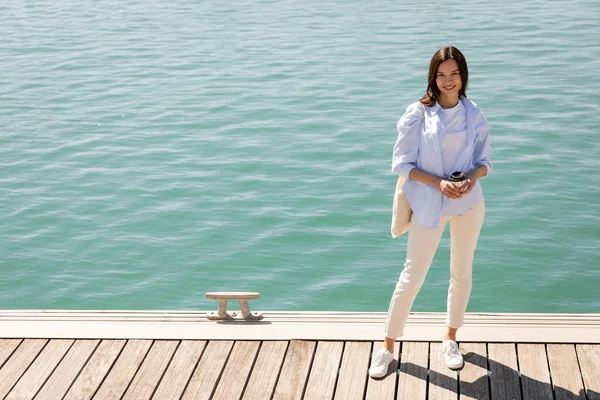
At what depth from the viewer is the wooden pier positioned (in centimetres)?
443

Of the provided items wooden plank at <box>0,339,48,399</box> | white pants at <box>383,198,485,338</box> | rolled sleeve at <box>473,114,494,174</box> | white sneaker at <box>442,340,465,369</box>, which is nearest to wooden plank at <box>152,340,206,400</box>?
wooden plank at <box>0,339,48,399</box>

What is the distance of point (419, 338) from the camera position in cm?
482

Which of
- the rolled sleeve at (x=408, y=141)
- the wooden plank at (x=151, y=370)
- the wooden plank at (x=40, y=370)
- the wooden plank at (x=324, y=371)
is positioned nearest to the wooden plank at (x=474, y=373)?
the wooden plank at (x=324, y=371)

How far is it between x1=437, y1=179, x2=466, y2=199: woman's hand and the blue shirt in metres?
0.06

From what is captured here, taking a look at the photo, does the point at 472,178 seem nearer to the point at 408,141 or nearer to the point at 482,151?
the point at 482,151

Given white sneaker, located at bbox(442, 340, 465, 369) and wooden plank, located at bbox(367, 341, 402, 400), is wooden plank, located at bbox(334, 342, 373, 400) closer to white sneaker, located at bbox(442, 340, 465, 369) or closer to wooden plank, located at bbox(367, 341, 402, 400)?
wooden plank, located at bbox(367, 341, 402, 400)

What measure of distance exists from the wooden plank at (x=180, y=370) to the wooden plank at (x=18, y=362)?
69 centimetres

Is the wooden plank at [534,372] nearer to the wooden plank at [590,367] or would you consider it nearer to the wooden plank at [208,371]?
the wooden plank at [590,367]

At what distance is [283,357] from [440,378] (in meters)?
0.76

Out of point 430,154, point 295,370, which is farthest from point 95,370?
point 430,154

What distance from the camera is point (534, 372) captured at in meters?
4.51

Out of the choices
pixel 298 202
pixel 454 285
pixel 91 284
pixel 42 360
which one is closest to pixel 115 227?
pixel 91 284

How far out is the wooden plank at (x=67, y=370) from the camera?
14.6 feet

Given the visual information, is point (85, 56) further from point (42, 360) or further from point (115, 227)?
point (42, 360)
